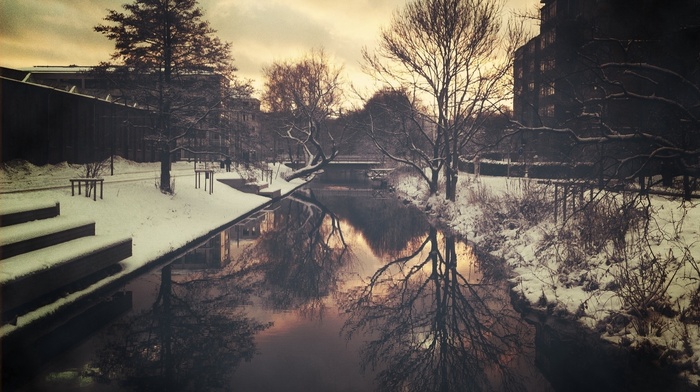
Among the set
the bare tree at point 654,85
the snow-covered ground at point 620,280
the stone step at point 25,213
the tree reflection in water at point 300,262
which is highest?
the bare tree at point 654,85

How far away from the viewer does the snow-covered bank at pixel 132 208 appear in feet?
40.0

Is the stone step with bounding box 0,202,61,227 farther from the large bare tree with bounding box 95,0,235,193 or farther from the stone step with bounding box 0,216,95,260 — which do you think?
the large bare tree with bounding box 95,0,235,193

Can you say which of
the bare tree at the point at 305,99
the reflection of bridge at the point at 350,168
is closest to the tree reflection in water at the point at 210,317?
the bare tree at the point at 305,99

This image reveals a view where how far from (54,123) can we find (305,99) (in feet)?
92.5

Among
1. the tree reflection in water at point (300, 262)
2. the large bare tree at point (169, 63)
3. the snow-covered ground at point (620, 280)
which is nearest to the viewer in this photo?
the snow-covered ground at point (620, 280)

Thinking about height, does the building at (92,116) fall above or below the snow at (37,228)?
above

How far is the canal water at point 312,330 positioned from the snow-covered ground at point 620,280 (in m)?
0.86

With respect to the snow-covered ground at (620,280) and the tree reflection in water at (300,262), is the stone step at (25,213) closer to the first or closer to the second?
the tree reflection in water at (300,262)

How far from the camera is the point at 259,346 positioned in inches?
292

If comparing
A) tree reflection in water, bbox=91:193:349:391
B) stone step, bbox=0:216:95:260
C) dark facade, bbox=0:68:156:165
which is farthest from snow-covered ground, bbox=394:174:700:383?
Answer: dark facade, bbox=0:68:156:165

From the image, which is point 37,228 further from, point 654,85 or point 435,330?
point 654,85

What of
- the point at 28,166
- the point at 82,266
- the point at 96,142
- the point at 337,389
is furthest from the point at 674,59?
the point at 96,142

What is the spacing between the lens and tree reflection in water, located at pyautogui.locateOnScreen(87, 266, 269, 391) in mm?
6261

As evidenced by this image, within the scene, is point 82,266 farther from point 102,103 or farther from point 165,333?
point 102,103
